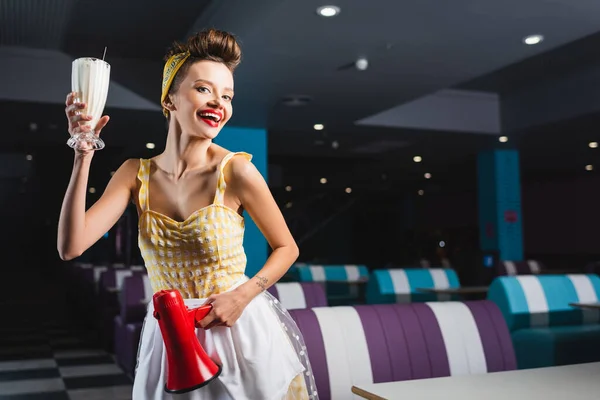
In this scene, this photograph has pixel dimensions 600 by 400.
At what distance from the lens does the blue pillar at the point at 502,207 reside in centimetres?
1010

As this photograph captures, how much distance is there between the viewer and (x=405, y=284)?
16.5 ft

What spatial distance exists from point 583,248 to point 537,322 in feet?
34.9

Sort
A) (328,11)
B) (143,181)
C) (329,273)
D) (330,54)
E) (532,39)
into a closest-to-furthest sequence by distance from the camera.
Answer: (143,181) → (328,11) → (532,39) → (330,54) → (329,273)

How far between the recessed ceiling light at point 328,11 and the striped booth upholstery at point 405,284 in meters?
2.01

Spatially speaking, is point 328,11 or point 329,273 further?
point 329,273

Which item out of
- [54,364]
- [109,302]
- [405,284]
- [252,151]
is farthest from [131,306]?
[252,151]

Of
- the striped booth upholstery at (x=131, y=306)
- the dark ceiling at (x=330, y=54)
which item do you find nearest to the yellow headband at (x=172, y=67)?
the dark ceiling at (x=330, y=54)

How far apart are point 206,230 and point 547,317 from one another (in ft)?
11.0

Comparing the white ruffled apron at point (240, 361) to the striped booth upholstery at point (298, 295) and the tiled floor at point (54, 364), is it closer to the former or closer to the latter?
the striped booth upholstery at point (298, 295)

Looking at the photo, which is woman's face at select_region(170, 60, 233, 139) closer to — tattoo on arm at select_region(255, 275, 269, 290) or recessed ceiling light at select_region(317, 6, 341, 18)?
tattoo on arm at select_region(255, 275, 269, 290)

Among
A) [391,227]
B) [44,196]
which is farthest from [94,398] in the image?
[391,227]

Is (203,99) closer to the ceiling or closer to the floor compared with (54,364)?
closer to the ceiling

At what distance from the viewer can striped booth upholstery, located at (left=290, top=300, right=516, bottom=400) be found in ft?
6.50

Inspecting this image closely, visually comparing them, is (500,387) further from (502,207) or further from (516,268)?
(502,207)
